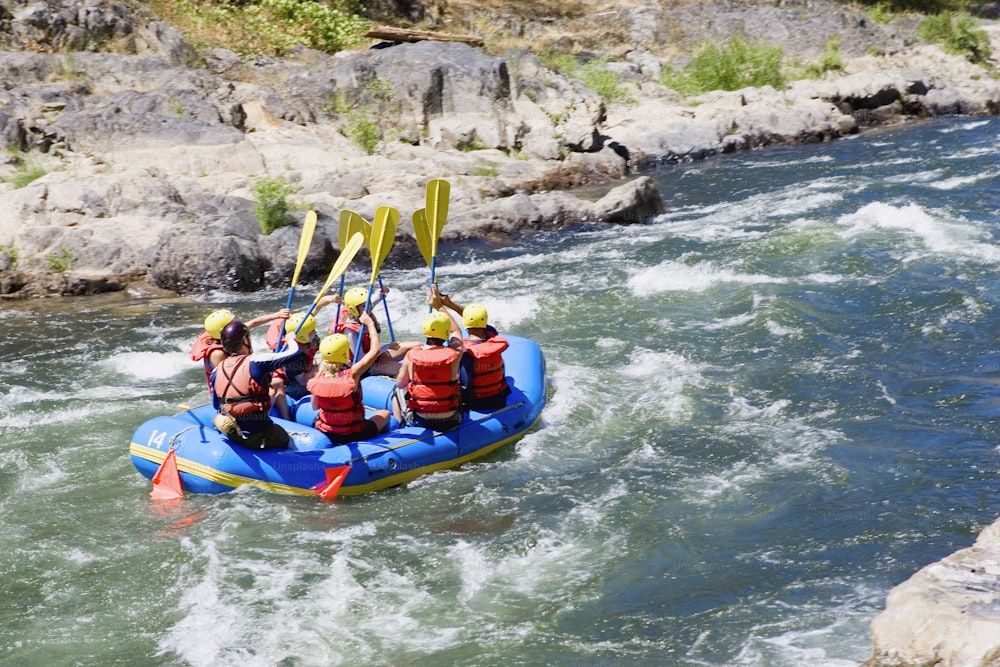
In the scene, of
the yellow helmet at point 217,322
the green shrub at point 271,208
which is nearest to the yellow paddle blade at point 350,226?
the yellow helmet at point 217,322

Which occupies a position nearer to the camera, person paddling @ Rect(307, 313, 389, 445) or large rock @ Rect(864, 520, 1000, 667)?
large rock @ Rect(864, 520, 1000, 667)

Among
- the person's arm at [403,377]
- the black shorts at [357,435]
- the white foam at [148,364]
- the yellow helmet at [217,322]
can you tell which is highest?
the yellow helmet at [217,322]

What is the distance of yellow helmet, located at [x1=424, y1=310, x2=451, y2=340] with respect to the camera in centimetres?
647

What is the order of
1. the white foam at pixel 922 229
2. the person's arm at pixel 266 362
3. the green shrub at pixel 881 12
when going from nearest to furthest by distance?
the person's arm at pixel 266 362
the white foam at pixel 922 229
the green shrub at pixel 881 12

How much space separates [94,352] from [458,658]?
18.6ft

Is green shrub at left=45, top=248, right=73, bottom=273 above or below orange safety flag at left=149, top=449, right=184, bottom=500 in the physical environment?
above

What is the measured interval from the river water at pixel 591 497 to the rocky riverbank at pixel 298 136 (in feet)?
3.38

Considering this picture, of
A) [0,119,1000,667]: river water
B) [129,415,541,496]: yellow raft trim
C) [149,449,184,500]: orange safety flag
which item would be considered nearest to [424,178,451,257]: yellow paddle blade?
[0,119,1000,667]: river water

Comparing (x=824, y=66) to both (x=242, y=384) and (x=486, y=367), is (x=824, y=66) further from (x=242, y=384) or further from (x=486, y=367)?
(x=242, y=384)

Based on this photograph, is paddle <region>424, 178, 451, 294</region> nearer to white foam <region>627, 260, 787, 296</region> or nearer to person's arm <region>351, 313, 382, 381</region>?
person's arm <region>351, 313, 382, 381</region>

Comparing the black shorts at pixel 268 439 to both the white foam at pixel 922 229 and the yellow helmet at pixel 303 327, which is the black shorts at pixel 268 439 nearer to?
the yellow helmet at pixel 303 327

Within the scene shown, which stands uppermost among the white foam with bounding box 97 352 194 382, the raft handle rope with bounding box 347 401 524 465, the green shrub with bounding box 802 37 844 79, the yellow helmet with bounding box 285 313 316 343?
the green shrub with bounding box 802 37 844 79

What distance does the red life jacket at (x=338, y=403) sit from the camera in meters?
6.20

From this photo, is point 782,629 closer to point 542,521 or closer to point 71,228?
point 542,521
